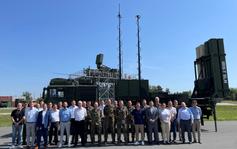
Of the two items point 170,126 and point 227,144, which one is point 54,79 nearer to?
point 170,126

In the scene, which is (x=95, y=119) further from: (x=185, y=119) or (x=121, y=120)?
(x=185, y=119)

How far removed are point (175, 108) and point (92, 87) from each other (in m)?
6.60

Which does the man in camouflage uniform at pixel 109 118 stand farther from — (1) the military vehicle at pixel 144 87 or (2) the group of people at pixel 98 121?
(1) the military vehicle at pixel 144 87

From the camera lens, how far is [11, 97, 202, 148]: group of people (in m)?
13.5

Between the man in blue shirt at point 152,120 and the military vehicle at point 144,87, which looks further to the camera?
the military vehicle at point 144,87

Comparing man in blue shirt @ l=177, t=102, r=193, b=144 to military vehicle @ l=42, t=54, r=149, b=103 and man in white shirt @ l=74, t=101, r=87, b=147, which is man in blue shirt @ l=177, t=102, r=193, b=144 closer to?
man in white shirt @ l=74, t=101, r=87, b=147

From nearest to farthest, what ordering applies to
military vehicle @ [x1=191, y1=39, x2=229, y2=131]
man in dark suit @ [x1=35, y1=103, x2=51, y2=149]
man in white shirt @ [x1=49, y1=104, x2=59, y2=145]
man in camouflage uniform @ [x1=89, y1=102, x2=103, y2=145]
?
man in dark suit @ [x1=35, y1=103, x2=51, y2=149] < man in white shirt @ [x1=49, y1=104, x2=59, y2=145] < man in camouflage uniform @ [x1=89, y1=102, x2=103, y2=145] < military vehicle @ [x1=191, y1=39, x2=229, y2=131]

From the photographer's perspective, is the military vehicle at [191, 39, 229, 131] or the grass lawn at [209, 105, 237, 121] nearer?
the military vehicle at [191, 39, 229, 131]

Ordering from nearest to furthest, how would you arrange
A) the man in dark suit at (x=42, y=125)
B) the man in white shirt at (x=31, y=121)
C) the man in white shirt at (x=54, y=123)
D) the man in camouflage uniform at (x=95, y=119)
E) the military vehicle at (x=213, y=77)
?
1. the man in dark suit at (x=42, y=125)
2. the man in white shirt at (x=31, y=121)
3. the man in white shirt at (x=54, y=123)
4. the man in camouflage uniform at (x=95, y=119)
5. the military vehicle at (x=213, y=77)

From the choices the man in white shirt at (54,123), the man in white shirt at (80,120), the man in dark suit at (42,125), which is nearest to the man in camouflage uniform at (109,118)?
the man in white shirt at (80,120)

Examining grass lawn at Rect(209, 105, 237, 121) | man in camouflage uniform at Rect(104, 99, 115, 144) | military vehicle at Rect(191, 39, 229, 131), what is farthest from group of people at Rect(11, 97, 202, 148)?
grass lawn at Rect(209, 105, 237, 121)

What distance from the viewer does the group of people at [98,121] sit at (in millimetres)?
13508

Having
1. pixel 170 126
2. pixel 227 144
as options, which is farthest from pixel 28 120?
pixel 227 144

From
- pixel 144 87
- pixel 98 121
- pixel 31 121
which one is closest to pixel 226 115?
pixel 144 87
